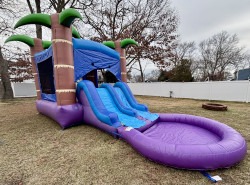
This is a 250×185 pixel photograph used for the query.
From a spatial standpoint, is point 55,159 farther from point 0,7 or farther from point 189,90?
point 0,7

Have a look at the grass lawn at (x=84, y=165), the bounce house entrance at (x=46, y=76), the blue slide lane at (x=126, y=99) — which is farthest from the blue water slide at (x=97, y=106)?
the bounce house entrance at (x=46, y=76)

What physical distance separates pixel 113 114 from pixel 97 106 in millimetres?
598

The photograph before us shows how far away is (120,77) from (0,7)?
11522 mm

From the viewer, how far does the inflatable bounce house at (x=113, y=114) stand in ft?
6.63

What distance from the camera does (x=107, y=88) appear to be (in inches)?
193

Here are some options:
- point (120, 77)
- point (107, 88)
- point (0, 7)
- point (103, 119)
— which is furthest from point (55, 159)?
point (0, 7)

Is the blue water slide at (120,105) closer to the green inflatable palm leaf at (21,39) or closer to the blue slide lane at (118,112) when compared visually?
the blue slide lane at (118,112)

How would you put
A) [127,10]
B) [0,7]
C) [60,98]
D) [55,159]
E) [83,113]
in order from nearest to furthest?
[55,159] < [60,98] < [83,113] < [0,7] < [127,10]

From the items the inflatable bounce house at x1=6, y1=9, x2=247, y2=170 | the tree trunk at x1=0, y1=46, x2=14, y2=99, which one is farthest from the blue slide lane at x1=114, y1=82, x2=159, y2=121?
the tree trunk at x1=0, y1=46, x2=14, y2=99

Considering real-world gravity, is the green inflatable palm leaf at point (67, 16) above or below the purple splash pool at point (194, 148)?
above

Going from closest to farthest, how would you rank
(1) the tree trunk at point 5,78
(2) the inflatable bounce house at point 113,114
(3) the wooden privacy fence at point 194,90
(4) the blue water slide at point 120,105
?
(2) the inflatable bounce house at point 113,114, (4) the blue water slide at point 120,105, (3) the wooden privacy fence at point 194,90, (1) the tree trunk at point 5,78

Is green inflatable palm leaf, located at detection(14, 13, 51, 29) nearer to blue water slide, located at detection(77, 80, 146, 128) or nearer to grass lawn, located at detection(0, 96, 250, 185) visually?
blue water slide, located at detection(77, 80, 146, 128)

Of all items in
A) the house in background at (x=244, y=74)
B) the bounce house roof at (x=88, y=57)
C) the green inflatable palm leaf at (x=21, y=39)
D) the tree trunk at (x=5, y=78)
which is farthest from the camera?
the house in background at (x=244, y=74)

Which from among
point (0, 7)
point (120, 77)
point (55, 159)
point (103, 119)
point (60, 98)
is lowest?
point (55, 159)
